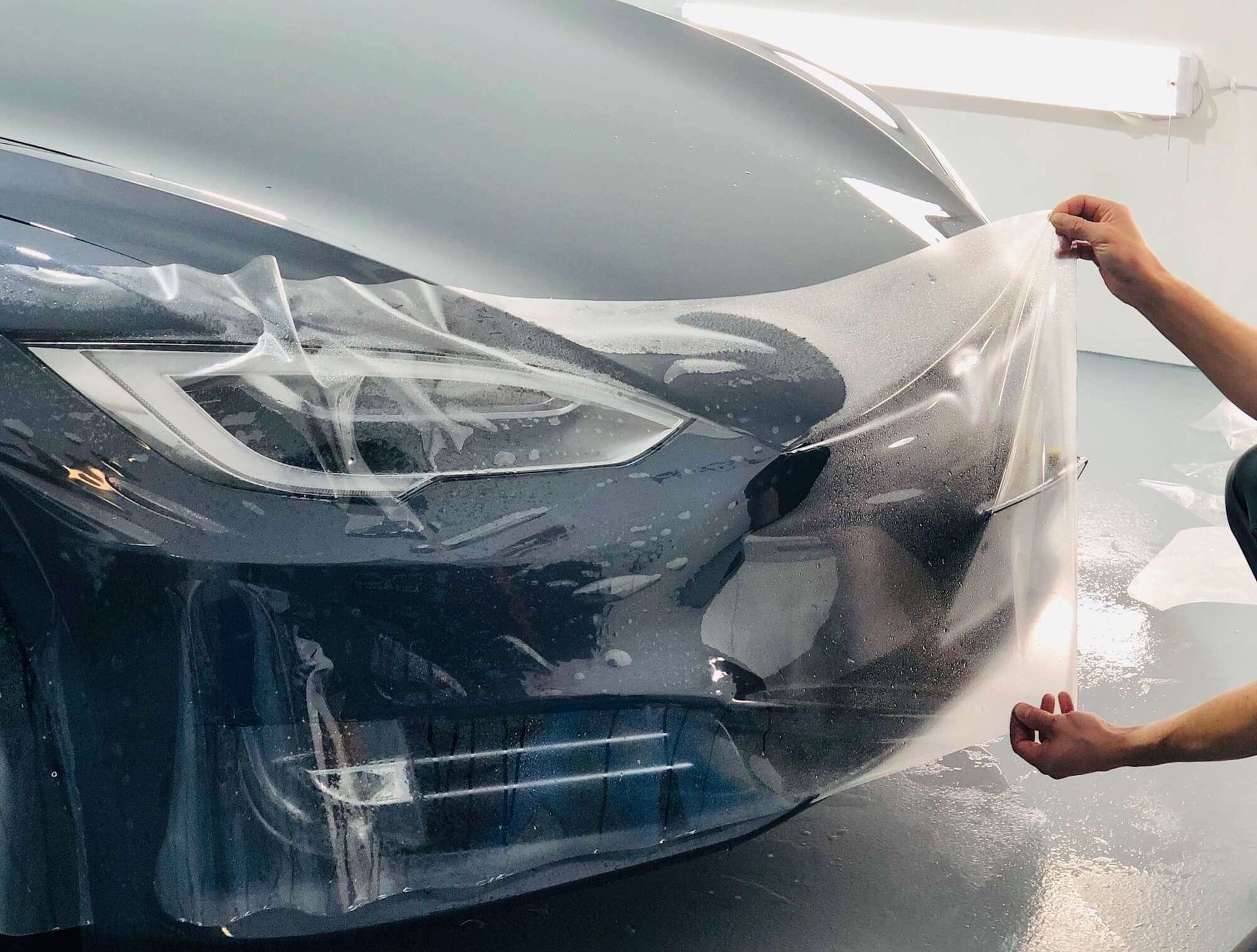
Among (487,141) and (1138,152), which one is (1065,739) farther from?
(1138,152)

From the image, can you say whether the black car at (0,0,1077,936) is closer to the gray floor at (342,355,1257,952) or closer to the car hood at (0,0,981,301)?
the car hood at (0,0,981,301)

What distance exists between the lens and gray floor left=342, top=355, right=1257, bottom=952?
1.36m

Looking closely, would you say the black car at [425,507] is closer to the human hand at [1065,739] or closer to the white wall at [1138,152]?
the human hand at [1065,739]

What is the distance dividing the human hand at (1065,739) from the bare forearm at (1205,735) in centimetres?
2

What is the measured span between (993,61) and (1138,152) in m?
0.48

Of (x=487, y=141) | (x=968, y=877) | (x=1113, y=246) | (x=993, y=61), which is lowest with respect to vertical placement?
(x=968, y=877)

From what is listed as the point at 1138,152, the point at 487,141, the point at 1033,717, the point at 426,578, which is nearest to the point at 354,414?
the point at 426,578

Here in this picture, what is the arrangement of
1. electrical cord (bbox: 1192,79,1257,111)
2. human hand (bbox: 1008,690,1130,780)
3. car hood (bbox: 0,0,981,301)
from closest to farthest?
1. car hood (bbox: 0,0,981,301)
2. human hand (bbox: 1008,690,1130,780)
3. electrical cord (bbox: 1192,79,1257,111)

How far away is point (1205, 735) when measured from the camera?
4.04ft

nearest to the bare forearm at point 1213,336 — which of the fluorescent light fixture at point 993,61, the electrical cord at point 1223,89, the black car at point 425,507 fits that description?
the black car at point 425,507

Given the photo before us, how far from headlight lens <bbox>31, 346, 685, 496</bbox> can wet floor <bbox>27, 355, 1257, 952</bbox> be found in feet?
1.55

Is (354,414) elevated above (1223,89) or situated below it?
below

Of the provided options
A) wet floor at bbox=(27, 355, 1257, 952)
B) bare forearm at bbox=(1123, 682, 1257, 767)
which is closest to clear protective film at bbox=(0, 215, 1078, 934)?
wet floor at bbox=(27, 355, 1257, 952)

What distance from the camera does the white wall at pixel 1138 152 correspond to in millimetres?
3008
